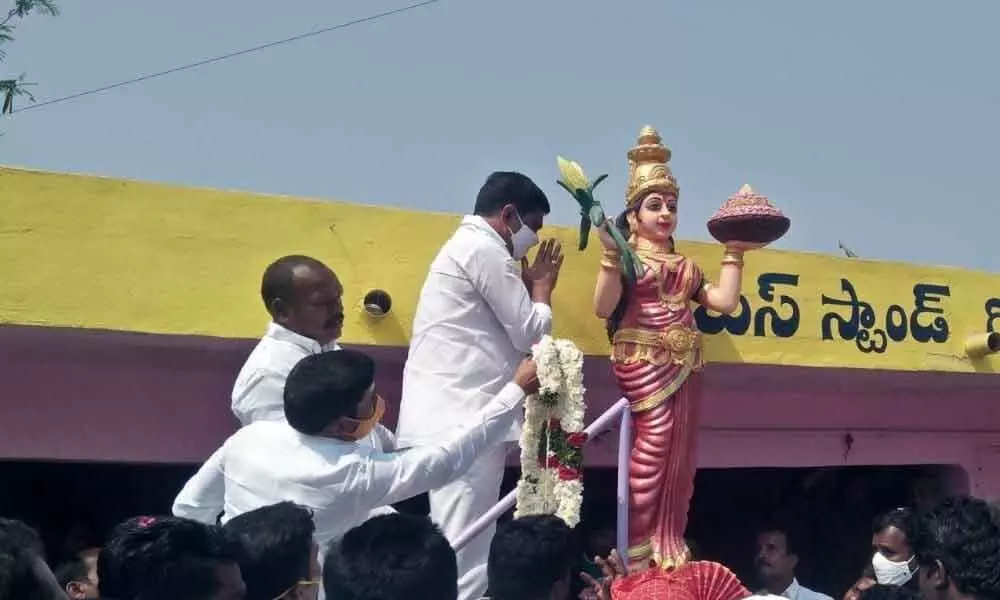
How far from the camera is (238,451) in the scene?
11.3ft

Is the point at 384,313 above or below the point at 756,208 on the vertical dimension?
below

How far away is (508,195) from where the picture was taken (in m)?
4.60

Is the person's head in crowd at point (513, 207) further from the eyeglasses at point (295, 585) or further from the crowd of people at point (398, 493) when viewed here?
the eyeglasses at point (295, 585)

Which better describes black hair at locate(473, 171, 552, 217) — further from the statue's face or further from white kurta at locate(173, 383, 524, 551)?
white kurta at locate(173, 383, 524, 551)

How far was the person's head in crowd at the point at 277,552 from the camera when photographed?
9.02 feet

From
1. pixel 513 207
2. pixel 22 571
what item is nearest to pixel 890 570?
pixel 513 207

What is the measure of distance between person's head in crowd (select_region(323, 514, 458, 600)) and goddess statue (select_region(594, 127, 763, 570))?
208 cm

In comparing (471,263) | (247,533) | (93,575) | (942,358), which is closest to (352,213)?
(471,263)

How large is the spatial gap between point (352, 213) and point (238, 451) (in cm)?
167

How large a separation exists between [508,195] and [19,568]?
2.65 meters

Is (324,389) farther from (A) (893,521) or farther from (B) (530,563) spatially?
(A) (893,521)

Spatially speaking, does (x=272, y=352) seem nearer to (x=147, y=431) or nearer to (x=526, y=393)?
(x=526, y=393)

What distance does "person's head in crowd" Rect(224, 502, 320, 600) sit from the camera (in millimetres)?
2750

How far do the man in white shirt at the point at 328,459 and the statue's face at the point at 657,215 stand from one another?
1660mm
